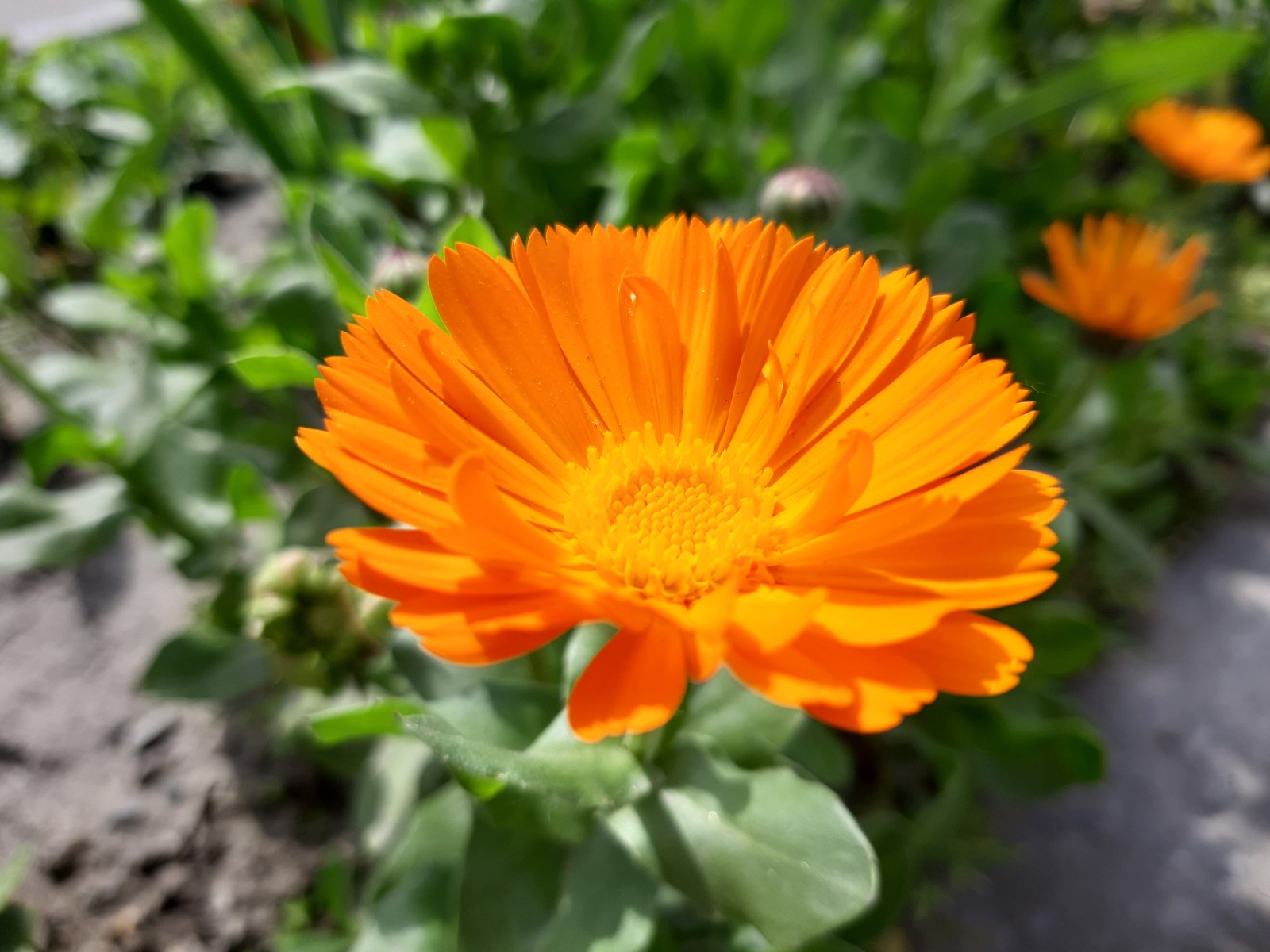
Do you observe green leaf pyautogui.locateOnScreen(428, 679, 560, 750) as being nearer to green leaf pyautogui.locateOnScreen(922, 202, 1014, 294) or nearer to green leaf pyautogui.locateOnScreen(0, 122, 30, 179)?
green leaf pyautogui.locateOnScreen(922, 202, 1014, 294)

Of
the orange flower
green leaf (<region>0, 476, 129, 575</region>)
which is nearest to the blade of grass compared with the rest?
green leaf (<region>0, 476, 129, 575</region>)

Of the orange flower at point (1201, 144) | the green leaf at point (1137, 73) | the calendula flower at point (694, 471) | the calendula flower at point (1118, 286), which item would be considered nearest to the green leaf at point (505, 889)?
the calendula flower at point (694, 471)

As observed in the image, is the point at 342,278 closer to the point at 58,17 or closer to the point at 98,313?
the point at 98,313

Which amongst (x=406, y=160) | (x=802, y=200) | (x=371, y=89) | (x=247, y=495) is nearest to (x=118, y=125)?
(x=406, y=160)

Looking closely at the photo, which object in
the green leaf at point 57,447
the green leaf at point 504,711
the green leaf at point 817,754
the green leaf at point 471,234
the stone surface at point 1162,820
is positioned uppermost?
the green leaf at point 471,234

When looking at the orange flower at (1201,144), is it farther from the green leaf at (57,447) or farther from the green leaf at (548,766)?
the green leaf at (57,447)

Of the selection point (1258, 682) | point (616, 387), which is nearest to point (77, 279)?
point (616, 387)
